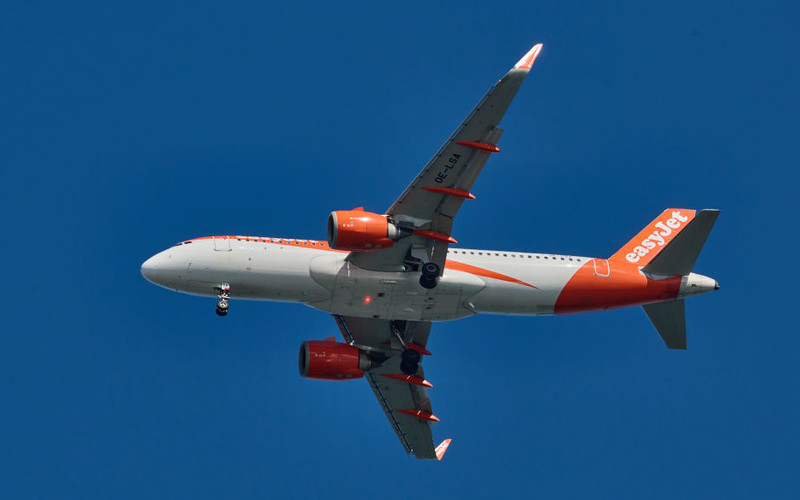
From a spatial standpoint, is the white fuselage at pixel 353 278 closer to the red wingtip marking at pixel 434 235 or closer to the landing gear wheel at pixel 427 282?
the landing gear wheel at pixel 427 282

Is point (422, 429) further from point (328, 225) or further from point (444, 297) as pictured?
point (328, 225)

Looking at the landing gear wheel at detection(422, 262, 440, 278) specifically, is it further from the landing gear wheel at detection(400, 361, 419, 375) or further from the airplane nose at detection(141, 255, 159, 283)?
the airplane nose at detection(141, 255, 159, 283)

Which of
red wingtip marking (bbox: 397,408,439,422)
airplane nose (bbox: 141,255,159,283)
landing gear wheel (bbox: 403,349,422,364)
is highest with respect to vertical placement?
airplane nose (bbox: 141,255,159,283)

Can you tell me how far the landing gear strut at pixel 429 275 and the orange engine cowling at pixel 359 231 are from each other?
289cm

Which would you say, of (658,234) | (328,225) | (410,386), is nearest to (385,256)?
(328,225)

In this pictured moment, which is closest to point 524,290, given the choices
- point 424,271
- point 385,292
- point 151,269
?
point 424,271

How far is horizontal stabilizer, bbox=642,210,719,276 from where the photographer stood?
56.3m

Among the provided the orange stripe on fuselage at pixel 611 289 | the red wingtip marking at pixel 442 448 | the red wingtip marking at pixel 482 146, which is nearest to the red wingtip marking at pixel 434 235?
the red wingtip marking at pixel 482 146

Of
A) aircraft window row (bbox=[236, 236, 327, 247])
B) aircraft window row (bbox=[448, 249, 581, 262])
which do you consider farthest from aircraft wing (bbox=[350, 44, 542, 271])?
aircraft window row (bbox=[448, 249, 581, 262])

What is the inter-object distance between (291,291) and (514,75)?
51.0 ft

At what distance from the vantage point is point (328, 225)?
5262cm

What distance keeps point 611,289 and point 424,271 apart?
33.5ft

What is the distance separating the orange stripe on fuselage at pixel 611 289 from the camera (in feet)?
189

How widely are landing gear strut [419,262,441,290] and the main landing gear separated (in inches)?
373
